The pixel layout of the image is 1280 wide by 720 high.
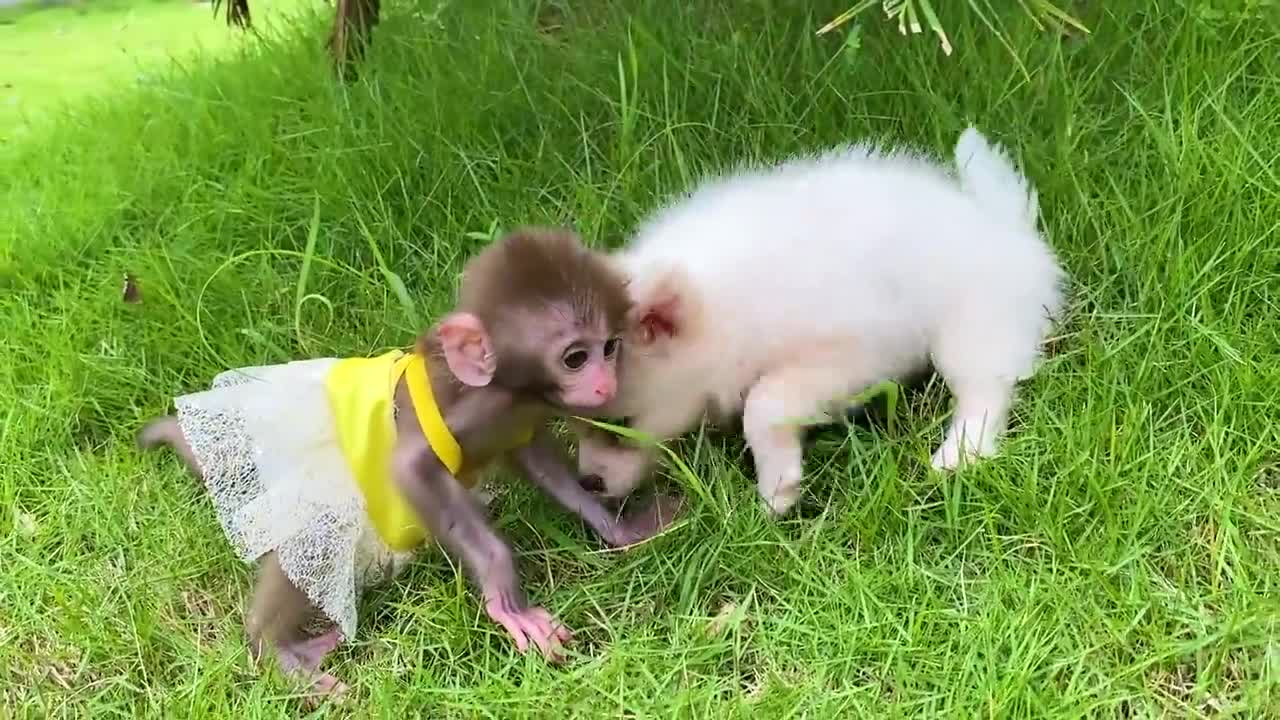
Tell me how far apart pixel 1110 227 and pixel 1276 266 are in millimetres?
274

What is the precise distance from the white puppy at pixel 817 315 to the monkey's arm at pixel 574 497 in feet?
0.17

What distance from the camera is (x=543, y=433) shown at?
1959mm

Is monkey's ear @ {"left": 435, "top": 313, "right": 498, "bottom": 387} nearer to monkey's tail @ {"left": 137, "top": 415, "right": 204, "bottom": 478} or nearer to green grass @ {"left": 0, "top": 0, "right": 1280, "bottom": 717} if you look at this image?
green grass @ {"left": 0, "top": 0, "right": 1280, "bottom": 717}

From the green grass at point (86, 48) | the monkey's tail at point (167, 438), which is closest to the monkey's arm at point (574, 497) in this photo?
the monkey's tail at point (167, 438)

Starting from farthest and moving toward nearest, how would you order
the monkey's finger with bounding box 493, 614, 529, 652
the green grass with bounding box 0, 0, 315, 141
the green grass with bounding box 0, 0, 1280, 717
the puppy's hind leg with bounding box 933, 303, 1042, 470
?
the green grass with bounding box 0, 0, 315, 141
the puppy's hind leg with bounding box 933, 303, 1042, 470
the monkey's finger with bounding box 493, 614, 529, 652
the green grass with bounding box 0, 0, 1280, 717

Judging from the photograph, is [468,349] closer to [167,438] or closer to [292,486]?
[292,486]

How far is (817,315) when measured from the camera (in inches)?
71.0

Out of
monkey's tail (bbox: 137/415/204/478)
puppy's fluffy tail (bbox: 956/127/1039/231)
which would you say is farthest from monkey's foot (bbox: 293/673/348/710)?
puppy's fluffy tail (bbox: 956/127/1039/231)

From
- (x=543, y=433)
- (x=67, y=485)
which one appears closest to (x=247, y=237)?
(x=67, y=485)

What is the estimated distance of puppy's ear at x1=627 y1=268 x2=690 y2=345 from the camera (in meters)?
1.75

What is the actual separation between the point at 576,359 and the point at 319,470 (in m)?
0.50

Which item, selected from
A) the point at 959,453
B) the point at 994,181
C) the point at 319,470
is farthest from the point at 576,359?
the point at 994,181

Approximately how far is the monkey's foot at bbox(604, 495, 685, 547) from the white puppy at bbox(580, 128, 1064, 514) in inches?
2.4

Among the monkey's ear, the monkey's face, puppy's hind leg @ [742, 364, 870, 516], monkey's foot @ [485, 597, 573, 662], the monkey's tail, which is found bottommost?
monkey's foot @ [485, 597, 573, 662]
